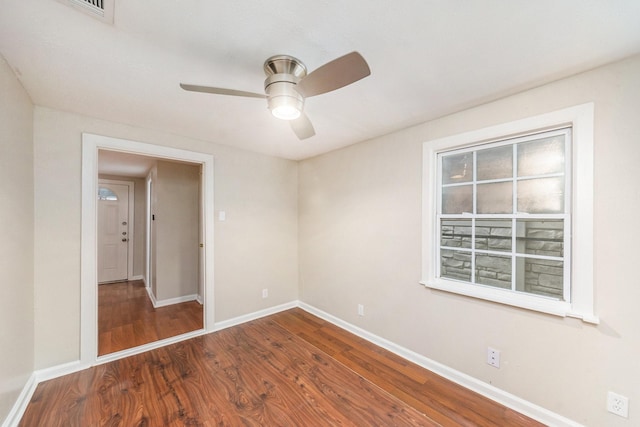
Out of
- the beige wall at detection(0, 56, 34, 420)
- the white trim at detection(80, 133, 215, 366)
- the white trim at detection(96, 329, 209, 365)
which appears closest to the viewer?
the beige wall at detection(0, 56, 34, 420)

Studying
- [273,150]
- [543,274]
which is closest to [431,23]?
[543,274]

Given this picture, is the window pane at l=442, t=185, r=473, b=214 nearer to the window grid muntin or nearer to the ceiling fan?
the window grid muntin

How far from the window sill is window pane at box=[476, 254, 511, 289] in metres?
0.05

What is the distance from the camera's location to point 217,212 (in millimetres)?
3072

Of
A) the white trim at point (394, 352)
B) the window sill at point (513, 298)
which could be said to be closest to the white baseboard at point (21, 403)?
the white trim at point (394, 352)

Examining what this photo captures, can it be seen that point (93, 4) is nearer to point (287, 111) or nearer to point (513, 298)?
point (287, 111)

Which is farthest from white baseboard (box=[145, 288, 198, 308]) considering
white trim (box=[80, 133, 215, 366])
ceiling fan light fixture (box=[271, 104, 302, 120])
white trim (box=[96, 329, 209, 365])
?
ceiling fan light fixture (box=[271, 104, 302, 120])

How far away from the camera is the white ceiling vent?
1.08m

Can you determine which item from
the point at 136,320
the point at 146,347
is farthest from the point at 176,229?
the point at 146,347

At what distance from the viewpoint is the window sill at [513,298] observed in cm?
160

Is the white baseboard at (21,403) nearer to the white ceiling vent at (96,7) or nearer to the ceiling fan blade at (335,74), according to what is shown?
the white ceiling vent at (96,7)

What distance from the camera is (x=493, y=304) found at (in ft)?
6.32

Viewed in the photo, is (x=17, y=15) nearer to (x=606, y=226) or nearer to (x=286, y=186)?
(x=286, y=186)

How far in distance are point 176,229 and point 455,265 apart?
13.0 feet
